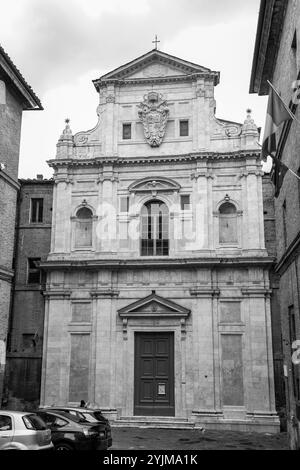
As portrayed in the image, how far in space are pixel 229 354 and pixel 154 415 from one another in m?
4.73

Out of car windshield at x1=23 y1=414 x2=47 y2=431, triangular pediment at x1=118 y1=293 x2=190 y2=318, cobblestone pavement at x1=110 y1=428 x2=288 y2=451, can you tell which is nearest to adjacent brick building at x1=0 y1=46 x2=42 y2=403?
cobblestone pavement at x1=110 y1=428 x2=288 y2=451

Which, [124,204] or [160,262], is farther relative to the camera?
[124,204]

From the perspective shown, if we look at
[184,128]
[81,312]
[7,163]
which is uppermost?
[184,128]

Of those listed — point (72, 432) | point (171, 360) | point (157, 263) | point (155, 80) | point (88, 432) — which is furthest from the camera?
point (155, 80)

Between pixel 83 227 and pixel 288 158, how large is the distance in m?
15.0

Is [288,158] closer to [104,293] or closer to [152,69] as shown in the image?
[104,293]

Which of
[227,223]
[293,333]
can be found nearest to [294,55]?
[293,333]

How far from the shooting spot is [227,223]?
2909 cm

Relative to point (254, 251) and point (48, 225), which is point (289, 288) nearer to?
point (254, 251)

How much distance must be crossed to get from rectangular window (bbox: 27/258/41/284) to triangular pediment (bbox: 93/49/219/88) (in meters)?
10.8

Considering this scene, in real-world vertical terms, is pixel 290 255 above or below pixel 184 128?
below

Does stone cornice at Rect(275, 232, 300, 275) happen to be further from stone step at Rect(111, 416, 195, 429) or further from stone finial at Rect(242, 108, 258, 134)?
stone finial at Rect(242, 108, 258, 134)

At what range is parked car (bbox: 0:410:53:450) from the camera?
13086mm
